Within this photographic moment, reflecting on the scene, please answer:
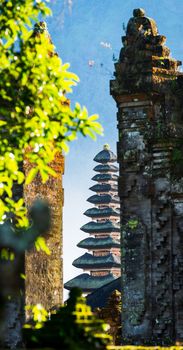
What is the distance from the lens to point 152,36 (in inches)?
1212

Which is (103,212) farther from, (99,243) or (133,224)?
(133,224)

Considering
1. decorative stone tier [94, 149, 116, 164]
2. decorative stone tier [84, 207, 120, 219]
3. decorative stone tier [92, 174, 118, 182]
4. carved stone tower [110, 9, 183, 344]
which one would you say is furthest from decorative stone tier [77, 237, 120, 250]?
carved stone tower [110, 9, 183, 344]

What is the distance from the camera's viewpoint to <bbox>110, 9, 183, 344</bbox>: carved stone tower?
29.0 m

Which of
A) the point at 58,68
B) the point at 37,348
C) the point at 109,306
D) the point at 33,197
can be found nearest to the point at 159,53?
the point at 33,197

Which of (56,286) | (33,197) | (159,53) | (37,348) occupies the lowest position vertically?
(37,348)

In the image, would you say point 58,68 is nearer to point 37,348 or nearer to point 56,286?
point 37,348

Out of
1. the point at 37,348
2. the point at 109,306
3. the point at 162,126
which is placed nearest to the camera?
the point at 37,348

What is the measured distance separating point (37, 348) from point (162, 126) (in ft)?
47.0

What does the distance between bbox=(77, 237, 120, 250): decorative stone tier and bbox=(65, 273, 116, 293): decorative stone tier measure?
436 cm

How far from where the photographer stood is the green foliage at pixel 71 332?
1622cm

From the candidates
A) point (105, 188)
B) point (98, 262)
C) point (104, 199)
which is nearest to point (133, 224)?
point (98, 262)

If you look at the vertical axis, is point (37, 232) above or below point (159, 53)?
below

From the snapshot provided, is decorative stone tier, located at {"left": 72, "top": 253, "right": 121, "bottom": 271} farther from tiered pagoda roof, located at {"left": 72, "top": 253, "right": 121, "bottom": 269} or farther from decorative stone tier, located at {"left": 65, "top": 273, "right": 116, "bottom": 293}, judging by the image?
decorative stone tier, located at {"left": 65, "top": 273, "right": 116, "bottom": 293}

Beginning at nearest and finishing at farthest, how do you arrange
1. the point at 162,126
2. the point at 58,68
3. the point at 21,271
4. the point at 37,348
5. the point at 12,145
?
the point at 37,348
the point at 58,68
the point at 12,145
the point at 21,271
the point at 162,126
